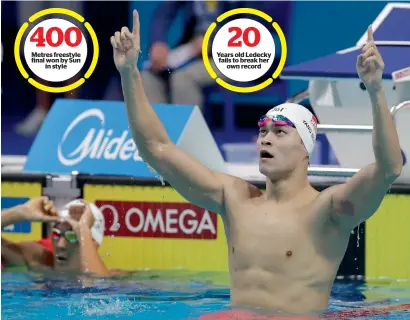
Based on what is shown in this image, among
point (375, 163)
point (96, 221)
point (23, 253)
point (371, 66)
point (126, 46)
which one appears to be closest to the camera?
point (371, 66)

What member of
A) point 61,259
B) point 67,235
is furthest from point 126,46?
point 61,259

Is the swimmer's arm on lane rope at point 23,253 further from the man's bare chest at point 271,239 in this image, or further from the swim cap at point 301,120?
the swim cap at point 301,120

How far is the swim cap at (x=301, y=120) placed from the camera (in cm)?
384

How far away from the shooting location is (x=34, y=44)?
6879mm

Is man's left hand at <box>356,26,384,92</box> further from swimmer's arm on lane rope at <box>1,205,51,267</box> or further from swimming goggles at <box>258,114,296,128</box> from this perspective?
swimmer's arm on lane rope at <box>1,205,51,267</box>

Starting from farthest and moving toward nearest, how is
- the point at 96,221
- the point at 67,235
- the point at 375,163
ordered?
the point at 96,221 → the point at 67,235 → the point at 375,163

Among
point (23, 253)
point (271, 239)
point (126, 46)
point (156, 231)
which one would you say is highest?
point (126, 46)

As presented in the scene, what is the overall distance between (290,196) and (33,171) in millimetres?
2753

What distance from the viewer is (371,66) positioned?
331 centimetres

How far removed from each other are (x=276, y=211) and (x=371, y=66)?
77 cm

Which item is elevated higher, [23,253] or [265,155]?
[265,155]

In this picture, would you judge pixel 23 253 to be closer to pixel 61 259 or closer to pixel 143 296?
pixel 61 259

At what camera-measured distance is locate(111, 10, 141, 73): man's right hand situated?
364 cm

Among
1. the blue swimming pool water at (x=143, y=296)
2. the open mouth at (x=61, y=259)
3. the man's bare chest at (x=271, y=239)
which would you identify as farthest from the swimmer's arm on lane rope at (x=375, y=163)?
the open mouth at (x=61, y=259)
